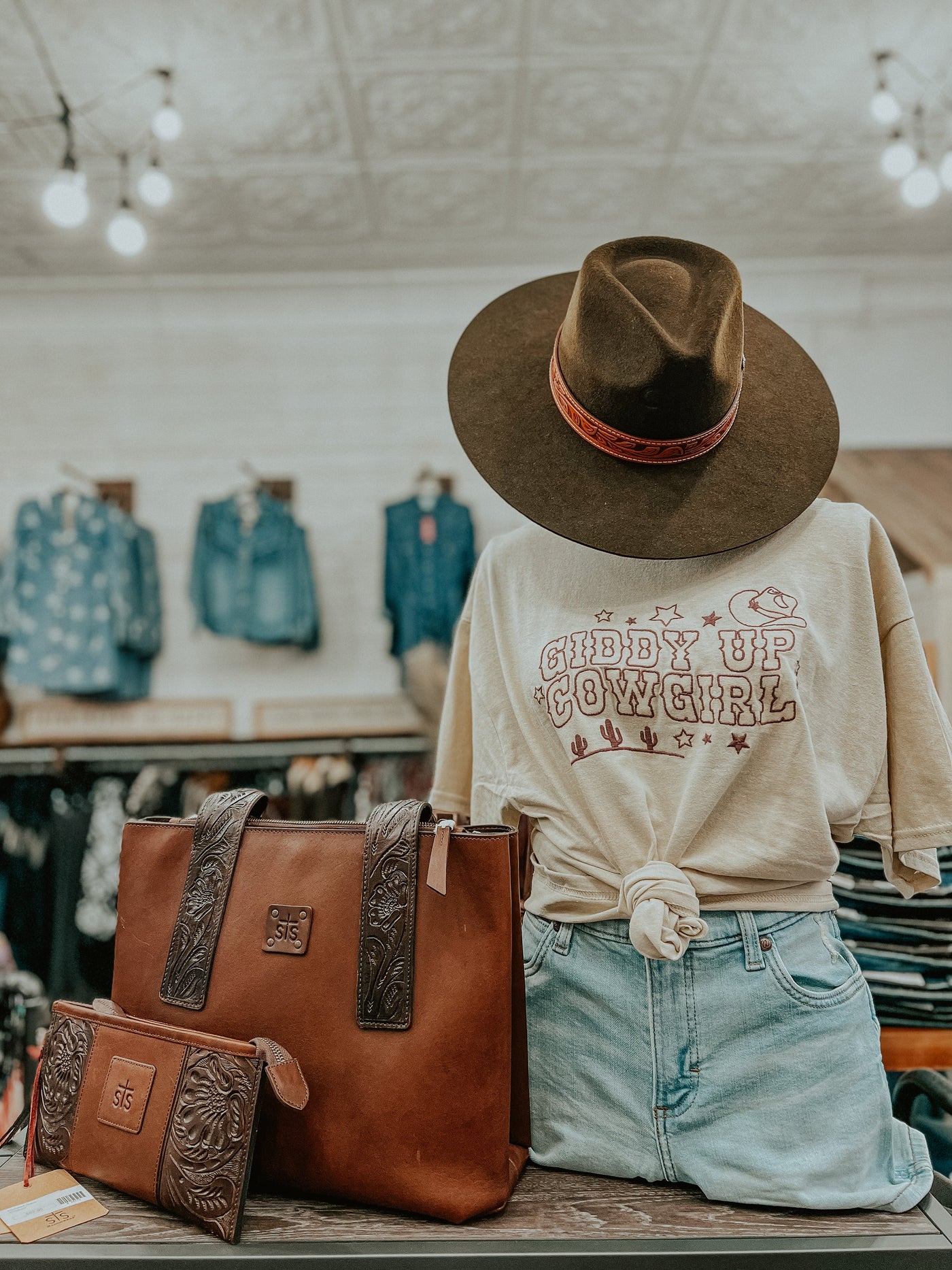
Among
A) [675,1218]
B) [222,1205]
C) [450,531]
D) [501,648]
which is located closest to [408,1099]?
[222,1205]

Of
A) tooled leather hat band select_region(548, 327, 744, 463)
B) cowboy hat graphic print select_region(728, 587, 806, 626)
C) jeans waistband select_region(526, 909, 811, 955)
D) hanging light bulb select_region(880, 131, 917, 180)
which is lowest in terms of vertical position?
jeans waistband select_region(526, 909, 811, 955)

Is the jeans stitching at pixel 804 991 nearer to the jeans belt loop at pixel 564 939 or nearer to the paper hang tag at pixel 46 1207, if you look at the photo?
the jeans belt loop at pixel 564 939

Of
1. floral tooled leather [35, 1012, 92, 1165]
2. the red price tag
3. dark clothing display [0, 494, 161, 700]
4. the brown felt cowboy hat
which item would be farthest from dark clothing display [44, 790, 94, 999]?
the brown felt cowboy hat

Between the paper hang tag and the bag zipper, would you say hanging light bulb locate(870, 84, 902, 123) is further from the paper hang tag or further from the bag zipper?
the paper hang tag

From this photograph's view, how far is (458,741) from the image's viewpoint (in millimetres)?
1339

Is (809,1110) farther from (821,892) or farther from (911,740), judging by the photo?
(911,740)

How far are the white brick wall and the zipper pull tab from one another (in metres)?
3.78

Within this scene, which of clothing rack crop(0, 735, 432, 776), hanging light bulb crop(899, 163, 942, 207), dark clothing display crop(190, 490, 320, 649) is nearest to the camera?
hanging light bulb crop(899, 163, 942, 207)

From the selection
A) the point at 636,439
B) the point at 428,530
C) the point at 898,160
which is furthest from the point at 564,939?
the point at 428,530

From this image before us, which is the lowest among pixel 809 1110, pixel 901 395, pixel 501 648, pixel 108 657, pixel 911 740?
pixel 809 1110

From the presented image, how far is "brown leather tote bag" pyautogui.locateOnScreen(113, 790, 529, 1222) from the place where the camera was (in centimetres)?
94

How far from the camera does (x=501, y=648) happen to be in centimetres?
122

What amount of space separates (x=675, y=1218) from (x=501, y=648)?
2.17ft

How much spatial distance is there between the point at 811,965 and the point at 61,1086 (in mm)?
853
